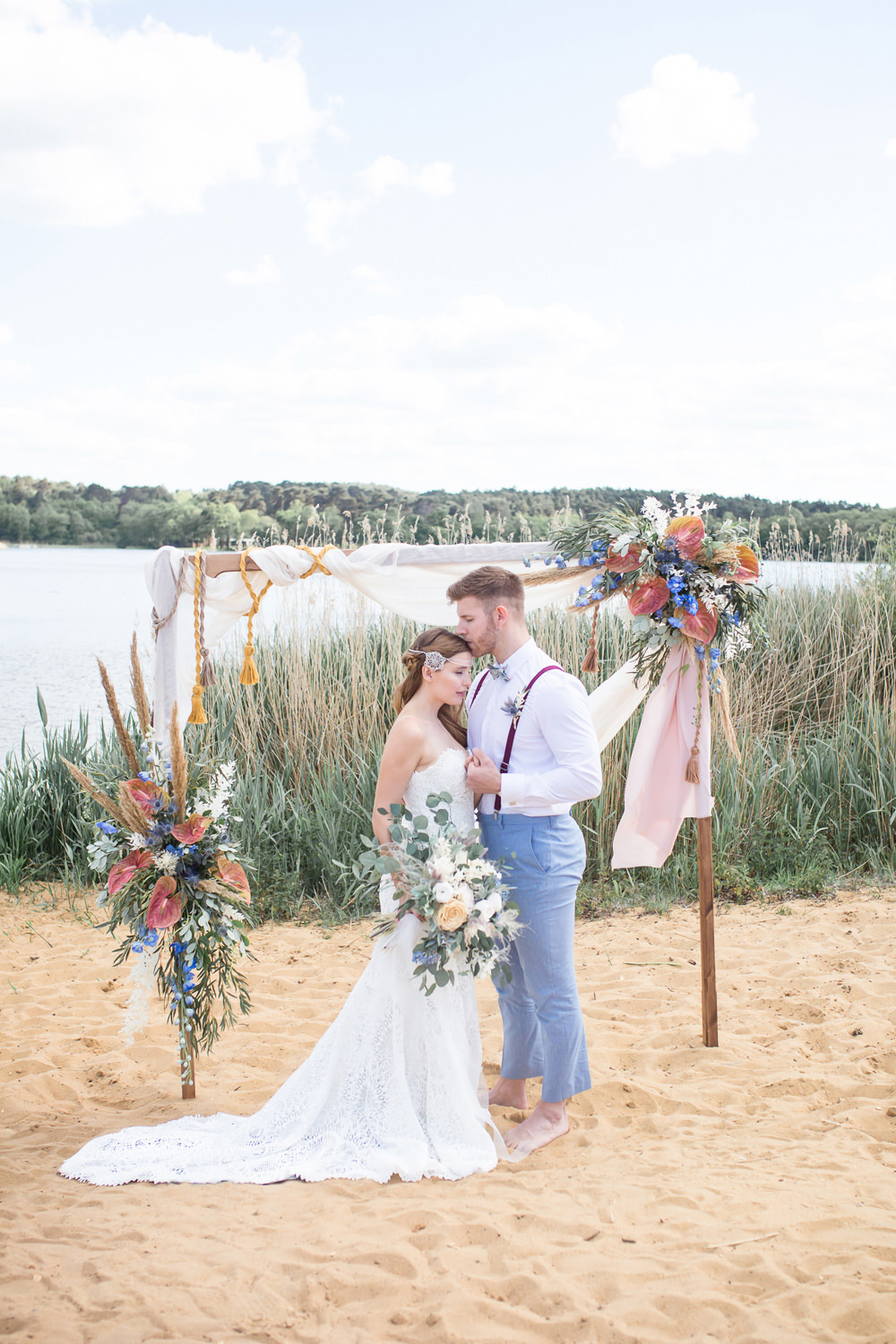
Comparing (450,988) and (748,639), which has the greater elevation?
(748,639)

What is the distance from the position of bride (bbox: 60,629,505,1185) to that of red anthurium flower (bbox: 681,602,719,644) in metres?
0.98

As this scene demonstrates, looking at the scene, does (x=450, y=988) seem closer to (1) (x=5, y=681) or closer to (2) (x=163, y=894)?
(2) (x=163, y=894)

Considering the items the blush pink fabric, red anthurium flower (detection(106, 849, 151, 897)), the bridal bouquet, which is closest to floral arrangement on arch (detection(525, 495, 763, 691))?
the blush pink fabric

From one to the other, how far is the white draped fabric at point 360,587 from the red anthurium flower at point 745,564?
0.65 metres

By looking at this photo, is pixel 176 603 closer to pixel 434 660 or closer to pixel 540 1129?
pixel 434 660

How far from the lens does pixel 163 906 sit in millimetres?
3166

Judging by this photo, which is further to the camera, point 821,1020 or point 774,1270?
point 821,1020

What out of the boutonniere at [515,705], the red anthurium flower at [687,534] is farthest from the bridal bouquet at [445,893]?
the red anthurium flower at [687,534]

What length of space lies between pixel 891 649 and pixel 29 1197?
7483 mm

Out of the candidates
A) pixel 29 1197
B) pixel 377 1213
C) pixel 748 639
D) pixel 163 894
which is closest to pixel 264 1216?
pixel 377 1213

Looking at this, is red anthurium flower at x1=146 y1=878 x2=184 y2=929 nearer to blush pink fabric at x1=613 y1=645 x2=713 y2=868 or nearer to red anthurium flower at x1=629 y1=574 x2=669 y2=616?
blush pink fabric at x1=613 y1=645 x2=713 y2=868

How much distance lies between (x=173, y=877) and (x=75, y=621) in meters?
23.3

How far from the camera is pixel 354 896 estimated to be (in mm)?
5953

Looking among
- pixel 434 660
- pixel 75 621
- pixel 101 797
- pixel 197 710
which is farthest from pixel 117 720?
pixel 75 621
